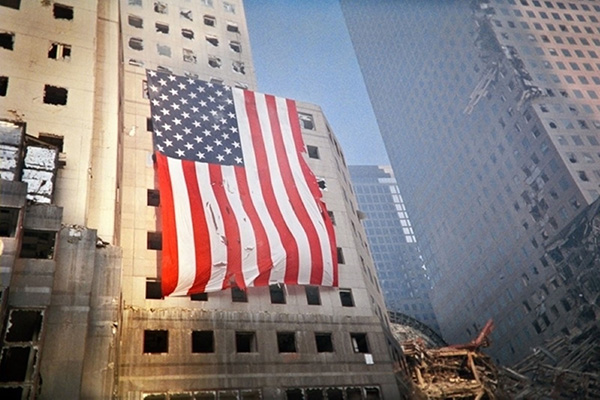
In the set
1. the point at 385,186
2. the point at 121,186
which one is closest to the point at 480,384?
the point at 121,186

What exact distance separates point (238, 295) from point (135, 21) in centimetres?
3226

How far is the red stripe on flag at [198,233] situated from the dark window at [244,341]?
3.85 m

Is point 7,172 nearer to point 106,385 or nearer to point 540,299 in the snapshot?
point 106,385

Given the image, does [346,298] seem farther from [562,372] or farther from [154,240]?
[562,372]

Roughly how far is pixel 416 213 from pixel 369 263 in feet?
265

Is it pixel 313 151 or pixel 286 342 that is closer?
pixel 286 342

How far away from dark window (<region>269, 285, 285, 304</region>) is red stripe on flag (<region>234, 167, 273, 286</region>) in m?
2.33

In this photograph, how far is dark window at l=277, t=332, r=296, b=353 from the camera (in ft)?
103

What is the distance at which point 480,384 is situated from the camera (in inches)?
1312

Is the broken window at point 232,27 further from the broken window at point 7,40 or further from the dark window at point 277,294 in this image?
the dark window at point 277,294

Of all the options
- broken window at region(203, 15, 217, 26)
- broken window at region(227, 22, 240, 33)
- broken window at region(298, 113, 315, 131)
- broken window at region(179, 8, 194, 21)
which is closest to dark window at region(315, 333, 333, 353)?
broken window at region(298, 113, 315, 131)

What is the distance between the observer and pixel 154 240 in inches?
1288

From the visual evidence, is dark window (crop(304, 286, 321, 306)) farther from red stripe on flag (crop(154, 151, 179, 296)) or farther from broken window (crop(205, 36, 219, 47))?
broken window (crop(205, 36, 219, 47))

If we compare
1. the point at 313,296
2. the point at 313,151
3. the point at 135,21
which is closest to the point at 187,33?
the point at 135,21
